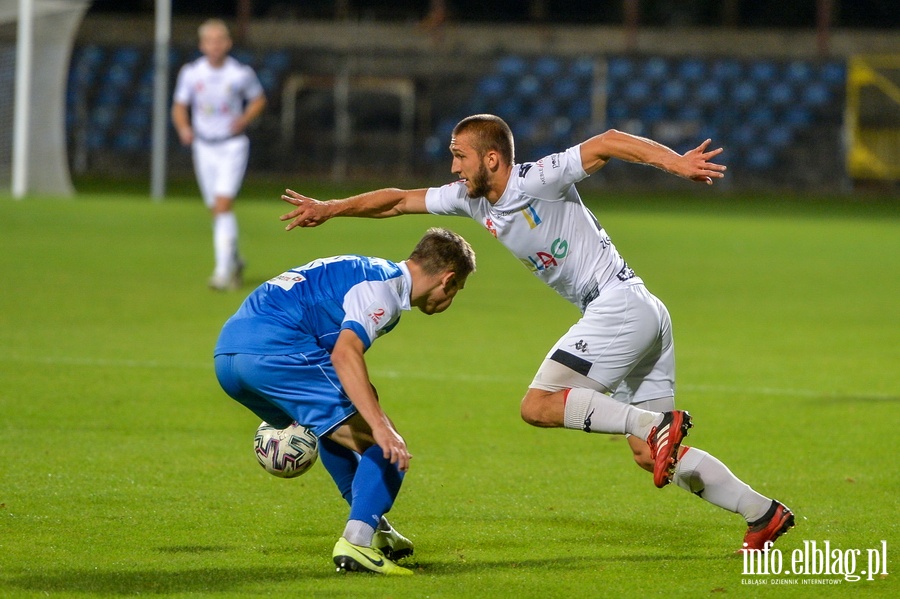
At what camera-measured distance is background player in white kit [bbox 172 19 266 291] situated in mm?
13859

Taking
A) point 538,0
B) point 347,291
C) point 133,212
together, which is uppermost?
point 538,0

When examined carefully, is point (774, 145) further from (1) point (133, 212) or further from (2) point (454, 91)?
(1) point (133, 212)

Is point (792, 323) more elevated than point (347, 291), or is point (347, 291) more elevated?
point (347, 291)

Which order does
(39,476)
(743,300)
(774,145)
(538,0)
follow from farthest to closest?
(538,0), (774,145), (743,300), (39,476)

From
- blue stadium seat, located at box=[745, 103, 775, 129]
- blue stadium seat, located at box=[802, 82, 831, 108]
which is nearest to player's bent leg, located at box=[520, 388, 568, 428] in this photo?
blue stadium seat, located at box=[745, 103, 775, 129]

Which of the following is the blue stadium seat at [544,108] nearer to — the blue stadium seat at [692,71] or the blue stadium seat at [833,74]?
the blue stadium seat at [692,71]

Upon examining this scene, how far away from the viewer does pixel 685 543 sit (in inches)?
211

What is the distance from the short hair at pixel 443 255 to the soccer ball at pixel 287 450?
2.65 ft

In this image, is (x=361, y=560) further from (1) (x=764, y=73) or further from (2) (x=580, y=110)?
(1) (x=764, y=73)

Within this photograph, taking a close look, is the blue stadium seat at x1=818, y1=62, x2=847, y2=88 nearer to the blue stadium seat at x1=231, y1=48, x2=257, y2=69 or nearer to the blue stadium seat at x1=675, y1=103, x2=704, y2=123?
the blue stadium seat at x1=675, y1=103, x2=704, y2=123

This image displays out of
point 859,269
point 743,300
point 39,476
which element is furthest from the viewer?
point 859,269

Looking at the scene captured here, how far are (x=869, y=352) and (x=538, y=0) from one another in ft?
86.1

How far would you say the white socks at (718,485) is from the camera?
16.6 ft

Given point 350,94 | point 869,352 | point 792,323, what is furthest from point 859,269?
point 350,94
